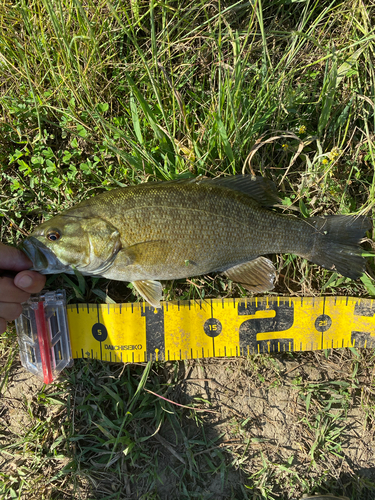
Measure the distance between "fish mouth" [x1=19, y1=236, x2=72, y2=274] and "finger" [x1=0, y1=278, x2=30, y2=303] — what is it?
27 cm

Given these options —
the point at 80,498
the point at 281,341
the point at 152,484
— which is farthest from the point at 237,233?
the point at 80,498

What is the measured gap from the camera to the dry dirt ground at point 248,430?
116 inches

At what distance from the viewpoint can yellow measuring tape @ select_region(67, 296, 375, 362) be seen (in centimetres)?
300

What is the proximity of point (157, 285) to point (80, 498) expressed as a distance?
2.02 metres

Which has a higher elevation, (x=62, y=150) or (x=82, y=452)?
(x=62, y=150)

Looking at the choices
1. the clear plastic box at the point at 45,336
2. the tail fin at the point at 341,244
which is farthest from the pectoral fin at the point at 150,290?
the tail fin at the point at 341,244

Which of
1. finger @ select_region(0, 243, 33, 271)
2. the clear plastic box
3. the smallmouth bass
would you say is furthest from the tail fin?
finger @ select_region(0, 243, 33, 271)

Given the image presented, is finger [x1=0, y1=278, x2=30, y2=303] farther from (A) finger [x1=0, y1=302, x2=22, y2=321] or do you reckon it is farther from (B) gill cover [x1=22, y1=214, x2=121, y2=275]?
(B) gill cover [x1=22, y1=214, x2=121, y2=275]

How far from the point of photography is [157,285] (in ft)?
9.45

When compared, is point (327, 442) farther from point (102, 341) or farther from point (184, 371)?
point (102, 341)

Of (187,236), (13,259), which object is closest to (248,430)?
(187,236)

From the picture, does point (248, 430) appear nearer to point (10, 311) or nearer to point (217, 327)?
point (217, 327)

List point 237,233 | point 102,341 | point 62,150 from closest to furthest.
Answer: point 237,233 → point 102,341 → point 62,150

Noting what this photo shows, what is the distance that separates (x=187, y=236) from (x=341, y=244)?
1448mm
